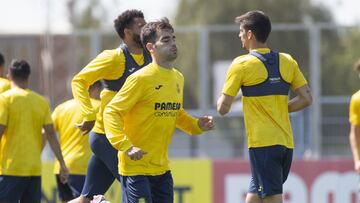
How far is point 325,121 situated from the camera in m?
22.7

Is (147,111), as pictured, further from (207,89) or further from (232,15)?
(232,15)

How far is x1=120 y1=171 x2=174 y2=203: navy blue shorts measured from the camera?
11.0 metres

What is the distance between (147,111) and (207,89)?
448 inches

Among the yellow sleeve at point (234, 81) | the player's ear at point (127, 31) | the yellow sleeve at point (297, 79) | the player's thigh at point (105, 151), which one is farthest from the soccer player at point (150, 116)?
the yellow sleeve at point (297, 79)

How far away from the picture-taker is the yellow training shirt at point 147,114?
35.9 feet

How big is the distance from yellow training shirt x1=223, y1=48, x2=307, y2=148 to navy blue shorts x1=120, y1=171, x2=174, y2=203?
100 cm

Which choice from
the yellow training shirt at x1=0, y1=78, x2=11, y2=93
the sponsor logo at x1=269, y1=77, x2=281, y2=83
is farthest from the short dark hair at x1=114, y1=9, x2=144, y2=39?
the yellow training shirt at x1=0, y1=78, x2=11, y2=93

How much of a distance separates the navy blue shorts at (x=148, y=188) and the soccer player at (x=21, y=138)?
110 inches

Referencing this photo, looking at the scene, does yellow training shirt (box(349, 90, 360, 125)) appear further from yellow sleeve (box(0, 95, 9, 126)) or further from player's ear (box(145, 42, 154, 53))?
yellow sleeve (box(0, 95, 9, 126))

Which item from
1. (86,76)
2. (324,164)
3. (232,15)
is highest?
(232,15)

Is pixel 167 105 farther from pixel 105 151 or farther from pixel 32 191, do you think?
pixel 32 191

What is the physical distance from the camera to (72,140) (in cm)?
1517

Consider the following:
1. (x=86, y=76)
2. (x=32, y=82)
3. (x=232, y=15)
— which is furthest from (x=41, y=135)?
(x=232, y=15)

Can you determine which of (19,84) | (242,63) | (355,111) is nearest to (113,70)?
(242,63)
